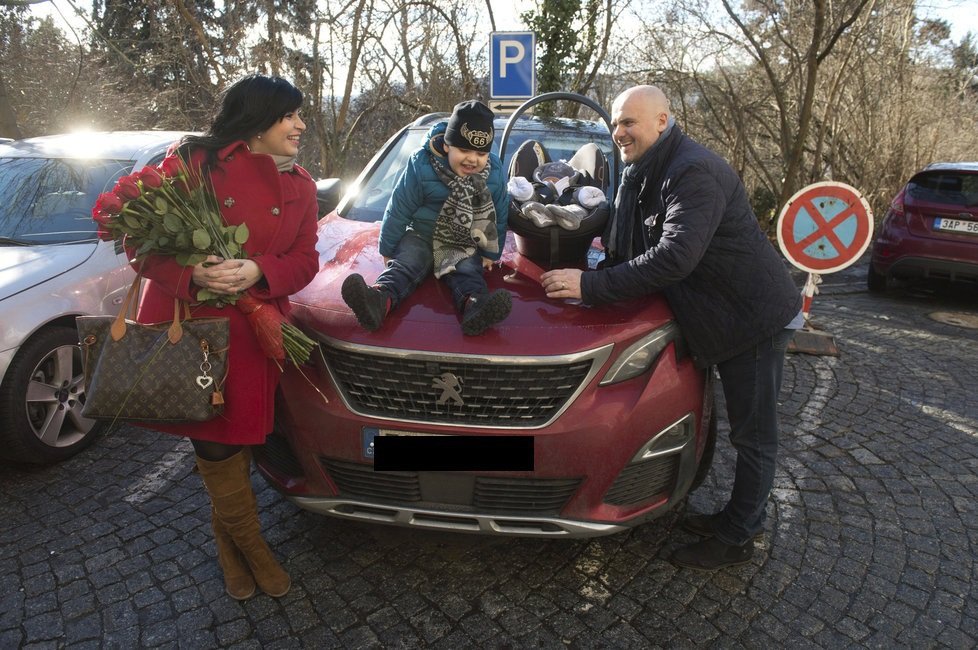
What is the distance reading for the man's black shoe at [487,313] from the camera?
2.28 metres

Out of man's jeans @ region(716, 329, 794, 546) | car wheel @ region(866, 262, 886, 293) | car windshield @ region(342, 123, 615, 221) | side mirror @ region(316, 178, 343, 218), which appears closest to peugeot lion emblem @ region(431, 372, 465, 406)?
man's jeans @ region(716, 329, 794, 546)

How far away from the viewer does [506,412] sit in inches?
91.1

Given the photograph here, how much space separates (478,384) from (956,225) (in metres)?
6.71

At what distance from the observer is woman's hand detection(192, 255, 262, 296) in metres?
2.09

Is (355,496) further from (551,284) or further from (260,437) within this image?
(551,284)

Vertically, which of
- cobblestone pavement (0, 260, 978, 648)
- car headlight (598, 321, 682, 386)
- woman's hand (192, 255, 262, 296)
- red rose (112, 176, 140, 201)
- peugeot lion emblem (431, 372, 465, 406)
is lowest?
cobblestone pavement (0, 260, 978, 648)

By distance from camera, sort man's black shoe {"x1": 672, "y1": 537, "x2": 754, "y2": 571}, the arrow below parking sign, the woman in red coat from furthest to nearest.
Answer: the arrow below parking sign
man's black shoe {"x1": 672, "y1": 537, "x2": 754, "y2": 571}
the woman in red coat

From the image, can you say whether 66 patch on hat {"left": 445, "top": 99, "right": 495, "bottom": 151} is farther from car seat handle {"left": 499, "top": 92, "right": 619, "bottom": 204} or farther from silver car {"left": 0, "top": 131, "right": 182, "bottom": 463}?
silver car {"left": 0, "top": 131, "right": 182, "bottom": 463}

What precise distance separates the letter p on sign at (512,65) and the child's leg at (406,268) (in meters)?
4.96

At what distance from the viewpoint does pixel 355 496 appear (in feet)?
8.11

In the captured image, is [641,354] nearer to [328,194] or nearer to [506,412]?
[506,412]

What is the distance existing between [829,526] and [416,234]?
91.5 inches

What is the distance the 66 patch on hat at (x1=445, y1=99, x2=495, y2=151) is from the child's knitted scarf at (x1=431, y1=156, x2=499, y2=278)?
143mm

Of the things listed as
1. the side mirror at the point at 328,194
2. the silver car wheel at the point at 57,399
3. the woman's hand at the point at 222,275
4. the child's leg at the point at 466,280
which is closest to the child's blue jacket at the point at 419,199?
the child's leg at the point at 466,280
